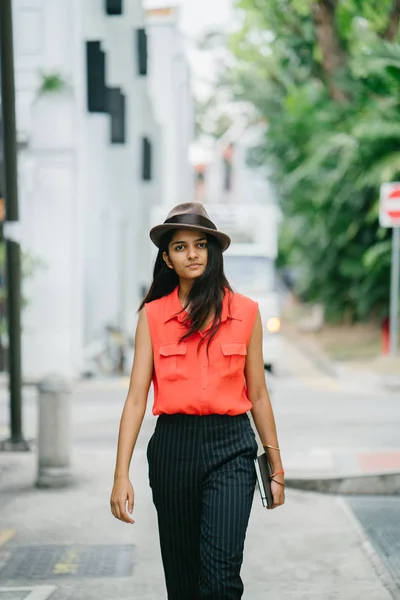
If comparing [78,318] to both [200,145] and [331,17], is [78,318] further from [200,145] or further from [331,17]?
[200,145]

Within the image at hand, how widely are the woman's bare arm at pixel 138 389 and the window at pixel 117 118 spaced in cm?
1824

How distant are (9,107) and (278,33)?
17.9 metres

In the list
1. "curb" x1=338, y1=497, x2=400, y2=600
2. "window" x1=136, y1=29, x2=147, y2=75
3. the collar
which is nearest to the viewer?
the collar

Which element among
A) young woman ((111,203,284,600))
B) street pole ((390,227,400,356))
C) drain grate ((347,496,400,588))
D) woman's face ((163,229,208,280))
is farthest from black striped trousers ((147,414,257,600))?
street pole ((390,227,400,356))

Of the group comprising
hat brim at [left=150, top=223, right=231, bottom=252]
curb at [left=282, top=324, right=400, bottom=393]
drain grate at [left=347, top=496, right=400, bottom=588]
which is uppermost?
hat brim at [left=150, top=223, right=231, bottom=252]

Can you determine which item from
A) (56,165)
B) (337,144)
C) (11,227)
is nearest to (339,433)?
(11,227)

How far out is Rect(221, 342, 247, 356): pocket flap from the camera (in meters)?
3.80

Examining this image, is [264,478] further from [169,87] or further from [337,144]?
[169,87]

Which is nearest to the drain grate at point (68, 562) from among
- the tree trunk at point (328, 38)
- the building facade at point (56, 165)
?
the building facade at point (56, 165)

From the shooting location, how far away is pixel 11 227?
31.6ft

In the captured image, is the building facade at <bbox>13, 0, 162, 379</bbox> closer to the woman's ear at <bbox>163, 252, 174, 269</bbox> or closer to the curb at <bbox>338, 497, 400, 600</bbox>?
the curb at <bbox>338, 497, 400, 600</bbox>

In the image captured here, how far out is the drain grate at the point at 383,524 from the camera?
19.7 feet

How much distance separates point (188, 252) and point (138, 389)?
Result: 1.74 feet

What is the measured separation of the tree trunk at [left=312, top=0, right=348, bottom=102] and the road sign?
273 inches
